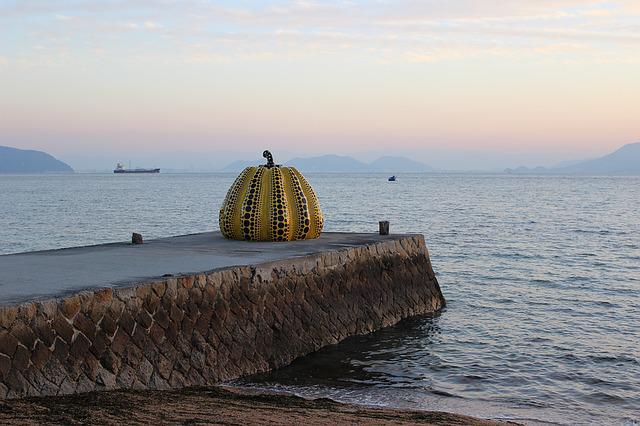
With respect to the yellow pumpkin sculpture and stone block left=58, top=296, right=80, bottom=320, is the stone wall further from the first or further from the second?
the yellow pumpkin sculpture

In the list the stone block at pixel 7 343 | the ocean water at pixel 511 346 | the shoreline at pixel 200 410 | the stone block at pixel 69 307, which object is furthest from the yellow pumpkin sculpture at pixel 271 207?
the stone block at pixel 7 343

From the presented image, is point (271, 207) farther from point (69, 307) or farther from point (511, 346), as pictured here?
point (69, 307)

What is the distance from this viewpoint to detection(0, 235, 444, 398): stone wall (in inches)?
435

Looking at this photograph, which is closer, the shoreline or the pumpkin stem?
the shoreline

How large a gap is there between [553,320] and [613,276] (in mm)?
9612

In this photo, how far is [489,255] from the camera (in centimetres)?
3628

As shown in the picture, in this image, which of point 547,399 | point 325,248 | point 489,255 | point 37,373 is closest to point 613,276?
point 489,255

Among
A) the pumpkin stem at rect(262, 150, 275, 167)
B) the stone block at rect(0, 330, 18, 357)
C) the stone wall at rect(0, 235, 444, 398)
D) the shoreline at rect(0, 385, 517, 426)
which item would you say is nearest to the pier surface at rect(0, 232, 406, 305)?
the stone wall at rect(0, 235, 444, 398)

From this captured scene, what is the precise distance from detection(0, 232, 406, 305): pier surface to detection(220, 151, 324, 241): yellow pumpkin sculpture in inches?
16.8

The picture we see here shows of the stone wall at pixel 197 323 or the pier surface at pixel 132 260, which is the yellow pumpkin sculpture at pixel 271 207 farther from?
the stone wall at pixel 197 323

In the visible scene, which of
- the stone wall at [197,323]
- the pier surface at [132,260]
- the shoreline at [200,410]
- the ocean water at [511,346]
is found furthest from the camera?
the ocean water at [511,346]

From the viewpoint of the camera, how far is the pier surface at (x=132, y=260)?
13.1 metres

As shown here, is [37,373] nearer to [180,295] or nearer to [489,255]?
[180,295]

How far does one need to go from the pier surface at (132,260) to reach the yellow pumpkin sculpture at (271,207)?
43cm
